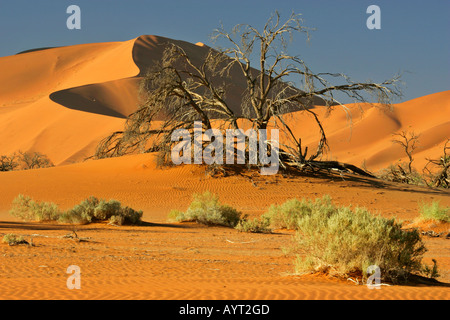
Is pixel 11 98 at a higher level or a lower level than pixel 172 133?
higher

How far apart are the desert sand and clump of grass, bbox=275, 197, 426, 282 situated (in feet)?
0.98

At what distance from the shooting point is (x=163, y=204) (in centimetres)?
2242

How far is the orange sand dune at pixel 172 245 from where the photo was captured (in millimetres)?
6398

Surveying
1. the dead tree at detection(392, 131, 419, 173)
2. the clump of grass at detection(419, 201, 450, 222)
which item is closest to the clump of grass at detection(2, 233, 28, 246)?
the clump of grass at detection(419, 201, 450, 222)

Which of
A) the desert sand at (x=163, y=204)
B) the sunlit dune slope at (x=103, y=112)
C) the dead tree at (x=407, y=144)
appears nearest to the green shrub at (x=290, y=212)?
the desert sand at (x=163, y=204)

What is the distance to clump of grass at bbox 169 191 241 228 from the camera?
17.2m

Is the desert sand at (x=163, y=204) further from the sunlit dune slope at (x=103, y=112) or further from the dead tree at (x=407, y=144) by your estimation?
the dead tree at (x=407, y=144)

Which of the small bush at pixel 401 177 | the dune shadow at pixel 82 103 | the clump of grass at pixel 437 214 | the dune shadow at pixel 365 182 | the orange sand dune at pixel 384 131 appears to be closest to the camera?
the clump of grass at pixel 437 214

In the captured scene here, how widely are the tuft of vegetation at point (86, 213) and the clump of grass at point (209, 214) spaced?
1.68 meters

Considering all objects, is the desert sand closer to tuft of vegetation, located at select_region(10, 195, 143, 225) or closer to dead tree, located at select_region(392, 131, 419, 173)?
tuft of vegetation, located at select_region(10, 195, 143, 225)
